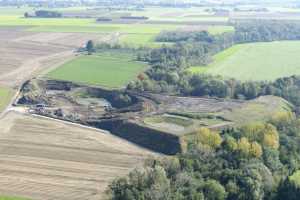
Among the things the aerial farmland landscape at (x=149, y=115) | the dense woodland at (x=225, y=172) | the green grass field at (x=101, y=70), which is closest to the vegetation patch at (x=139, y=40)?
the aerial farmland landscape at (x=149, y=115)

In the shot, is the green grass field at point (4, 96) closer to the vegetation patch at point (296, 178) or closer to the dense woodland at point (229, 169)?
the dense woodland at point (229, 169)

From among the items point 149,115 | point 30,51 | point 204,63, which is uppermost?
point 30,51

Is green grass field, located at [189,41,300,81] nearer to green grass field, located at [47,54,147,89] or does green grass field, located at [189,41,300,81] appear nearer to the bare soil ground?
green grass field, located at [47,54,147,89]

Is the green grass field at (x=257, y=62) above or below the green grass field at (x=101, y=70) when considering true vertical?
below

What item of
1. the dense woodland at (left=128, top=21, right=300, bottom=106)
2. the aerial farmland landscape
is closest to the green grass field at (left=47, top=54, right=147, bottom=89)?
the aerial farmland landscape

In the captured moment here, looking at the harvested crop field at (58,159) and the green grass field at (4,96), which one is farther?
the green grass field at (4,96)

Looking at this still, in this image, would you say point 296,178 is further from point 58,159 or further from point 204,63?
point 204,63

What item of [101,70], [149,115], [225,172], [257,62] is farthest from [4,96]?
[257,62]
